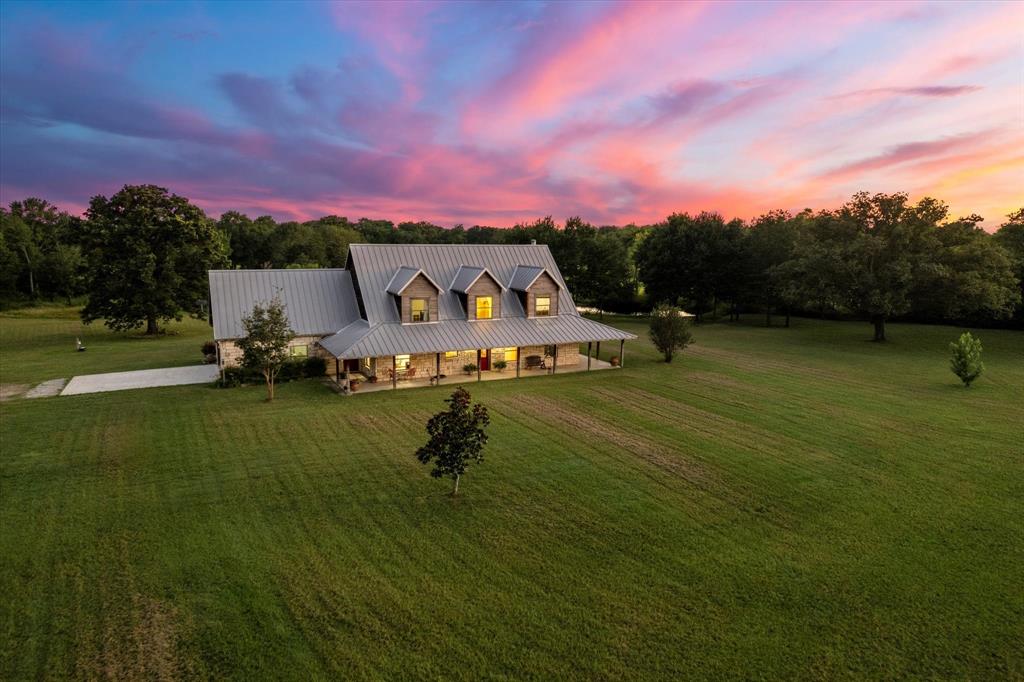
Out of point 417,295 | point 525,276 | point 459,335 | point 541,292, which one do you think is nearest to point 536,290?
point 541,292

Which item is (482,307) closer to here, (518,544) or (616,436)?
(616,436)

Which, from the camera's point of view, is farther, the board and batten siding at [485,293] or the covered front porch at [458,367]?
the board and batten siding at [485,293]

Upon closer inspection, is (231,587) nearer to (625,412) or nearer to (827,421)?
(625,412)

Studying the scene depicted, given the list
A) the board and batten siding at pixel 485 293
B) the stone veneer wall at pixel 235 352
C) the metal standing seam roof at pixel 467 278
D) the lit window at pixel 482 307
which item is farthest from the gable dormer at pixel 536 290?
the stone veneer wall at pixel 235 352

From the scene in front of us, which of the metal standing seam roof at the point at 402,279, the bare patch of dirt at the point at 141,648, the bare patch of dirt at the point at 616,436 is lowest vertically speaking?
the bare patch of dirt at the point at 141,648

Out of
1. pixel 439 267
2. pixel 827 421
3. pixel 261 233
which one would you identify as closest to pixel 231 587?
pixel 827 421

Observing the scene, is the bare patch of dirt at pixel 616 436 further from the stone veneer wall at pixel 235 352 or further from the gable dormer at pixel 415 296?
the stone veneer wall at pixel 235 352
